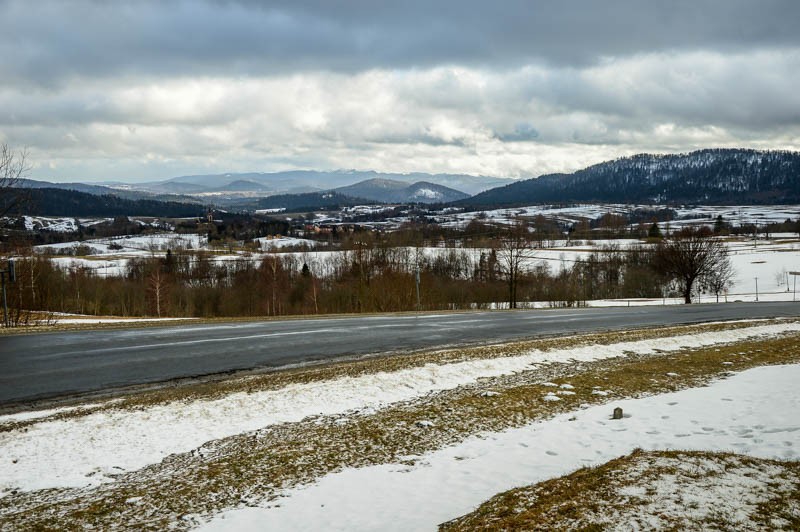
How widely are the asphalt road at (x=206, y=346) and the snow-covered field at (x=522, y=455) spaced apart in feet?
24.7

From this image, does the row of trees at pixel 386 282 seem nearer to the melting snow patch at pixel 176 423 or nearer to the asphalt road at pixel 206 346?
the asphalt road at pixel 206 346

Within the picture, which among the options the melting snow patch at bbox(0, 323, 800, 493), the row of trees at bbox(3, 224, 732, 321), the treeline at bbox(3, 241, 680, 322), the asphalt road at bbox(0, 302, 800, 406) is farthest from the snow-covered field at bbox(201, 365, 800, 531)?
the treeline at bbox(3, 241, 680, 322)

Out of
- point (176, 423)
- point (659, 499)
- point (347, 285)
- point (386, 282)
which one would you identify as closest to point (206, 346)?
point (176, 423)

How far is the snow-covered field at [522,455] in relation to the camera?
6352 mm

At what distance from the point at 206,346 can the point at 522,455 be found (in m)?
12.3

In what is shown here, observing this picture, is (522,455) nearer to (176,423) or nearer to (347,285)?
(176,423)

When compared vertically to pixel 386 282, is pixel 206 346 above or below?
above

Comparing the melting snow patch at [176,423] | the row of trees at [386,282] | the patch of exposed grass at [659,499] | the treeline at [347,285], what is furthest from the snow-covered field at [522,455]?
the treeline at [347,285]

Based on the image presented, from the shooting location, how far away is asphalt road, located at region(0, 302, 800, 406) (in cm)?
1288

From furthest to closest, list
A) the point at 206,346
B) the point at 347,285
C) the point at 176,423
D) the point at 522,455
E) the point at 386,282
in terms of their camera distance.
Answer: the point at 347,285, the point at 386,282, the point at 206,346, the point at 176,423, the point at 522,455

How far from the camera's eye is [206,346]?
17.4 metres

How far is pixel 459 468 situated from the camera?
773 centimetres

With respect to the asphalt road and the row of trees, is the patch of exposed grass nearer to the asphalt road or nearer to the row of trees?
the asphalt road

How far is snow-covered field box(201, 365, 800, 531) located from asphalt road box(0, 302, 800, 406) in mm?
7519
